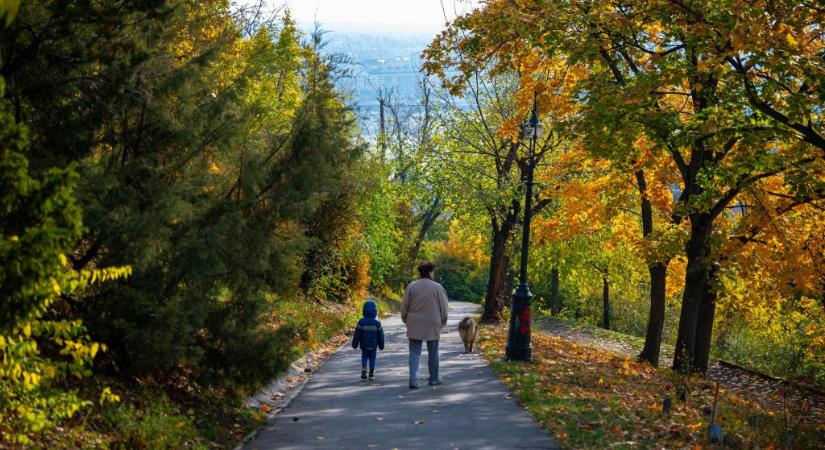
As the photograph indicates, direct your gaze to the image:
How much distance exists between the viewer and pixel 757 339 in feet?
131

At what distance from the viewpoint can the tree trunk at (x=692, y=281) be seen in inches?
745

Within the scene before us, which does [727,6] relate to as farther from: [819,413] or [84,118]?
[819,413]

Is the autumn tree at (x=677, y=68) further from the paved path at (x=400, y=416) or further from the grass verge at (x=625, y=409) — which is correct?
the paved path at (x=400, y=416)

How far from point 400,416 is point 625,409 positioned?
313 centimetres

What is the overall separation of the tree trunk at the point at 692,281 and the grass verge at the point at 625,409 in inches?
30.4

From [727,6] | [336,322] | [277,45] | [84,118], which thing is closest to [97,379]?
[84,118]

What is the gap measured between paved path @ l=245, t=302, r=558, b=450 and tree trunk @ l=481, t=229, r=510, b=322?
16711 millimetres

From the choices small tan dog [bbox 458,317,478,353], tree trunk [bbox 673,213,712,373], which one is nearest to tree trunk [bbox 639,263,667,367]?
tree trunk [bbox 673,213,712,373]

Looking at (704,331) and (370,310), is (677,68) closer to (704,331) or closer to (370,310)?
(370,310)

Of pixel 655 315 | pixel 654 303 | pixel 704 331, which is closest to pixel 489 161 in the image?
pixel 654 303

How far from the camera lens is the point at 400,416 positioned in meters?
A: 10.6

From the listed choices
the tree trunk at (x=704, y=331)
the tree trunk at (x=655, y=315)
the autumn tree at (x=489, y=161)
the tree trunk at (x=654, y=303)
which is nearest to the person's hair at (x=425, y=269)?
the tree trunk at (x=654, y=303)

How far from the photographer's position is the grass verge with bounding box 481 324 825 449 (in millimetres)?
9688

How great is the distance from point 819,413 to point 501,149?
1538 centimetres
